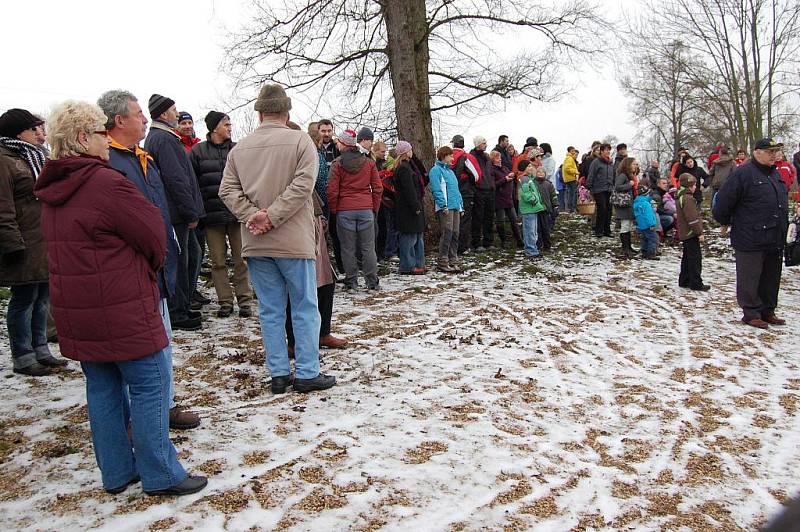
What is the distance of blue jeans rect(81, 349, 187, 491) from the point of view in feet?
10.3

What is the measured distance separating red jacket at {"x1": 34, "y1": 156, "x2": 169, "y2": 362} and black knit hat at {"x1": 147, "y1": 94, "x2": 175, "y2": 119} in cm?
293

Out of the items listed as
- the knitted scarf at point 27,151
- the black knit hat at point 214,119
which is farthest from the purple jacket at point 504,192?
the knitted scarf at point 27,151

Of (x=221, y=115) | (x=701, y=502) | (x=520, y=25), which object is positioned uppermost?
(x=520, y=25)

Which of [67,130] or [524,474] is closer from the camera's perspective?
[67,130]

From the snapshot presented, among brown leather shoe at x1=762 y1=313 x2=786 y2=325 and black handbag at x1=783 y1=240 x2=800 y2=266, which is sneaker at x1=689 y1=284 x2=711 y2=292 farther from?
brown leather shoe at x1=762 y1=313 x2=786 y2=325

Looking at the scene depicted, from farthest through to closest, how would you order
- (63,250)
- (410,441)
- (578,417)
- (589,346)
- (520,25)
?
(520,25), (589,346), (578,417), (410,441), (63,250)

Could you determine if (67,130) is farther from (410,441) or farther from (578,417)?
(578,417)

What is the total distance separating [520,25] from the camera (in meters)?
12.6

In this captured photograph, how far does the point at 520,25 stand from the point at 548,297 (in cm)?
684

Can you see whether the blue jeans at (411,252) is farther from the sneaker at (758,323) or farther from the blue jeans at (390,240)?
the sneaker at (758,323)

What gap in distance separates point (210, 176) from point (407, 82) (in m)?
5.65

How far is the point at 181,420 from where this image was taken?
4047 mm

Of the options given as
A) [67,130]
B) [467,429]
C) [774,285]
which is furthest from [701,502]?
[774,285]

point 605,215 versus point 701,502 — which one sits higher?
point 605,215
